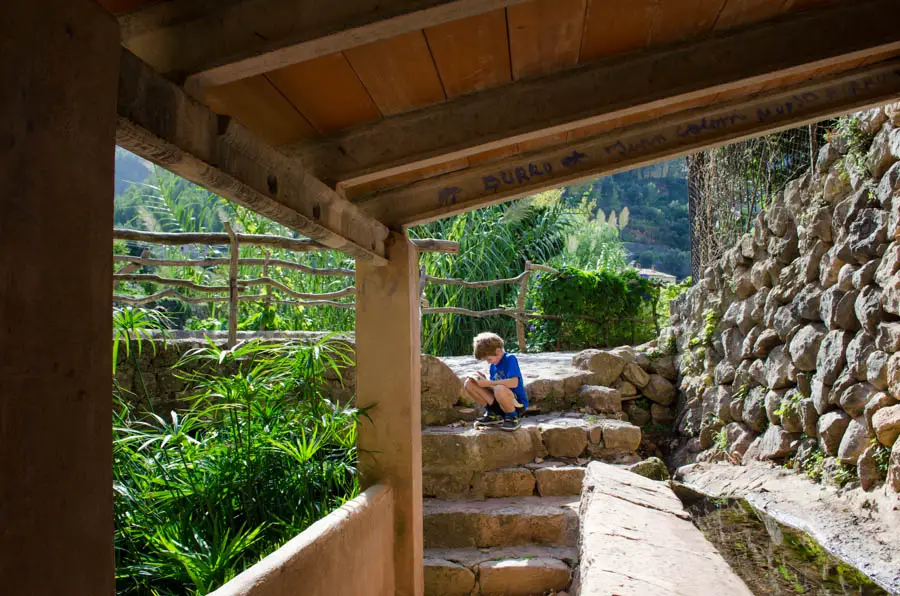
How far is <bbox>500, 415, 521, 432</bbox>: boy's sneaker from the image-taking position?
5846 millimetres

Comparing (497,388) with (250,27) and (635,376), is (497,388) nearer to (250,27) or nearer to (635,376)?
(635,376)

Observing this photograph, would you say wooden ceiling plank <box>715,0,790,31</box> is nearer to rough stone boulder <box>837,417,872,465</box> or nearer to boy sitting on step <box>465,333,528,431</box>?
rough stone boulder <box>837,417,872,465</box>

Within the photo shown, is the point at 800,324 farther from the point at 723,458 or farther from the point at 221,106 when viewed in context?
the point at 221,106

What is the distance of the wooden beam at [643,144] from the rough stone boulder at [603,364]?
15.3 ft

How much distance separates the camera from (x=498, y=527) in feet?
16.4

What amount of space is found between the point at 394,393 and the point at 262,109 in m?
1.66

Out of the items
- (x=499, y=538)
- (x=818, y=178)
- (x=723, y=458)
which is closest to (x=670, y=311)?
(x=723, y=458)

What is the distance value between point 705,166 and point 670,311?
1874mm

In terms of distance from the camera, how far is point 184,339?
17.4ft

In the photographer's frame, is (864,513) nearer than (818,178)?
Yes

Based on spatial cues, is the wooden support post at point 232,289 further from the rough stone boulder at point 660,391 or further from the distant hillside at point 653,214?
the distant hillside at point 653,214

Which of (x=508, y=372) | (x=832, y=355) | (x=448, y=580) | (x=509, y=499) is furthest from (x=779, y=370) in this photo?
(x=448, y=580)

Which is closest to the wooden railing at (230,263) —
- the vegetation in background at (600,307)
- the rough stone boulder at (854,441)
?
the rough stone boulder at (854,441)

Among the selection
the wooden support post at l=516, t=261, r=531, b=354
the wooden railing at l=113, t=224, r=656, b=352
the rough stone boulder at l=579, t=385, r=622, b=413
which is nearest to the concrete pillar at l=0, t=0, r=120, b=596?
the wooden railing at l=113, t=224, r=656, b=352
